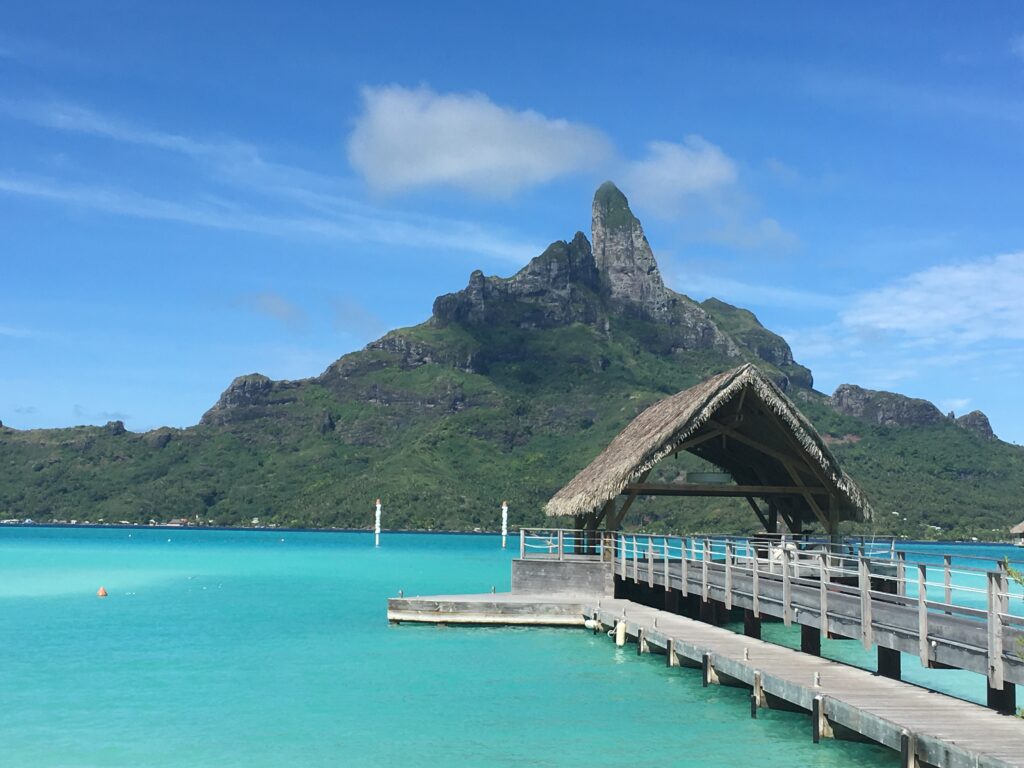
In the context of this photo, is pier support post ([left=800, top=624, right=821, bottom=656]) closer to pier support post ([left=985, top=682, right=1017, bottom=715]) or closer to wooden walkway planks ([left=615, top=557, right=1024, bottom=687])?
wooden walkway planks ([left=615, top=557, right=1024, bottom=687])

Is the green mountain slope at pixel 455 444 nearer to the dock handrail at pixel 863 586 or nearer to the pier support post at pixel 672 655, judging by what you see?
the dock handrail at pixel 863 586

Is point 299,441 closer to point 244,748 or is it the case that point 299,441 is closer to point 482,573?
point 482,573

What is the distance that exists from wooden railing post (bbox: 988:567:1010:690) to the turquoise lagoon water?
205 cm

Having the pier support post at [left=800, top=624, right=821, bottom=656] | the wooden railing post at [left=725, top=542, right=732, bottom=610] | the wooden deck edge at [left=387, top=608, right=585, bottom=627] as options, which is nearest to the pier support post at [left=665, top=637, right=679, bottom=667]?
the wooden railing post at [left=725, top=542, right=732, bottom=610]

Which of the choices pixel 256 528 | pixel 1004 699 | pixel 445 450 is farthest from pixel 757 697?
pixel 256 528

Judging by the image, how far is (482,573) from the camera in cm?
6241

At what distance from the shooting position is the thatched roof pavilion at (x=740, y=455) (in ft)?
79.4

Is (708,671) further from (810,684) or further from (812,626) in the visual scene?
(810,684)

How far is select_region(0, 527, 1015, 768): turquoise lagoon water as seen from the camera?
46.8ft

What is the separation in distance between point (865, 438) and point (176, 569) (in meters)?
116

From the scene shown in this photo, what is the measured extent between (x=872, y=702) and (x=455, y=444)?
483 ft

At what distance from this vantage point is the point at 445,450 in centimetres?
15888

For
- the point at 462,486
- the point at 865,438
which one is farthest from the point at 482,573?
the point at 865,438

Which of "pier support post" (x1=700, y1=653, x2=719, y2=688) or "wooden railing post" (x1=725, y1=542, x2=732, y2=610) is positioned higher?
"wooden railing post" (x1=725, y1=542, x2=732, y2=610)
